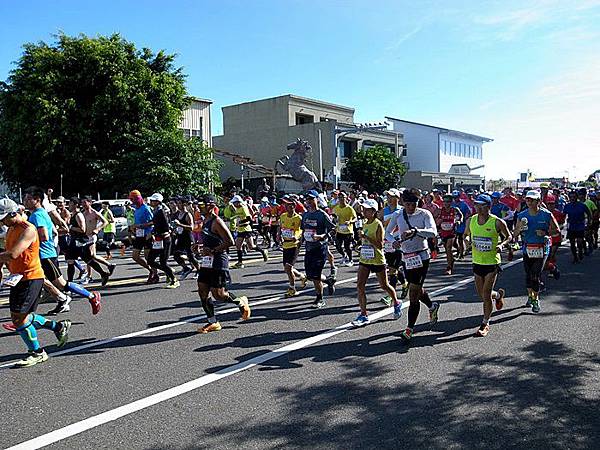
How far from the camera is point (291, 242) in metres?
10.0

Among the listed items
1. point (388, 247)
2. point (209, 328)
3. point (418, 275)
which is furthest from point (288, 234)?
point (418, 275)

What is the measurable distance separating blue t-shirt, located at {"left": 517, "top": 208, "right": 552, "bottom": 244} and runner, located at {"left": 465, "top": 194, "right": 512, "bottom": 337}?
1462mm

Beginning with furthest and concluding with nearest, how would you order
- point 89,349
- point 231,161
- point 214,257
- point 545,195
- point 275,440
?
point 231,161 → point 545,195 → point 214,257 → point 89,349 → point 275,440

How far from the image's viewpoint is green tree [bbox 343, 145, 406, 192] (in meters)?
48.0

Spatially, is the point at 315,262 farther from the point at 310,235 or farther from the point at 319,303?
the point at 319,303

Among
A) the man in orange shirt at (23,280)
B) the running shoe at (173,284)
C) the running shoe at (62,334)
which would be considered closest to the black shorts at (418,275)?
the running shoe at (62,334)

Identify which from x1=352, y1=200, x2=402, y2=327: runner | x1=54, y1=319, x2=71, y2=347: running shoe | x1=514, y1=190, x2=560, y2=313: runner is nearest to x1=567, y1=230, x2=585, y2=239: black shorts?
x1=514, y1=190, x2=560, y2=313: runner

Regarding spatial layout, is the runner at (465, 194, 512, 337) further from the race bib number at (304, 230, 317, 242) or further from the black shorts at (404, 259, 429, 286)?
the race bib number at (304, 230, 317, 242)

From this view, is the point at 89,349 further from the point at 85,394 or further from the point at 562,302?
the point at 562,302

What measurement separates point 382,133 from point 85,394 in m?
56.1

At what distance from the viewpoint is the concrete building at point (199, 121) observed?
42844mm

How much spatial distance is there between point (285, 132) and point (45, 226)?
158 ft

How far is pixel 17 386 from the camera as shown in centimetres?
546

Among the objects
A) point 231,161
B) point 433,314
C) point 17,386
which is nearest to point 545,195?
point 433,314
